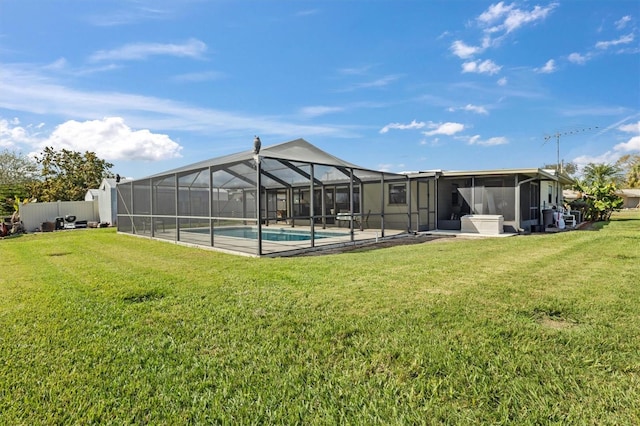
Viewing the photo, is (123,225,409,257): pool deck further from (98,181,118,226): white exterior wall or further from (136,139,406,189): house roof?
(98,181,118,226): white exterior wall

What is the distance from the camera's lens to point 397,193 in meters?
15.5

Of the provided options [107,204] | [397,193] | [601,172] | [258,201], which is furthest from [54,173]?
[601,172]

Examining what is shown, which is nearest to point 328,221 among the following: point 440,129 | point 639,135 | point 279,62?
point 279,62

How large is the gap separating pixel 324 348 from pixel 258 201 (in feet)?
18.3

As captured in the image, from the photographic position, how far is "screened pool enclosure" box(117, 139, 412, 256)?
981cm

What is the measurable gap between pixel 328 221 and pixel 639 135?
49.6 m

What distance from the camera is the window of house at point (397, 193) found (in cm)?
1516

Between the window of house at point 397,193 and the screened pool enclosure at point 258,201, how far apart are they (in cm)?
4

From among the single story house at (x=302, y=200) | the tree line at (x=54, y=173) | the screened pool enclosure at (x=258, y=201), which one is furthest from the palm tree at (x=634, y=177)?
the tree line at (x=54, y=173)

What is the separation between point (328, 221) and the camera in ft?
55.4

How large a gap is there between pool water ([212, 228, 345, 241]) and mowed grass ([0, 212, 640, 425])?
564 cm

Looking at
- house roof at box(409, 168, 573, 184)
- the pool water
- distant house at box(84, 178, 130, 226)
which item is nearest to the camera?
the pool water

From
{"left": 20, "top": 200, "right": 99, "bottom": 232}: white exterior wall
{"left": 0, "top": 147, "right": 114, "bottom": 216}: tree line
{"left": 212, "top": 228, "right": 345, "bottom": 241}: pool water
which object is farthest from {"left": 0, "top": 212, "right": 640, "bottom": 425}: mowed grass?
{"left": 0, "top": 147, "right": 114, "bottom": 216}: tree line

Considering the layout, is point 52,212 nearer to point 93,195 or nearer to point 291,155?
point 93,195
